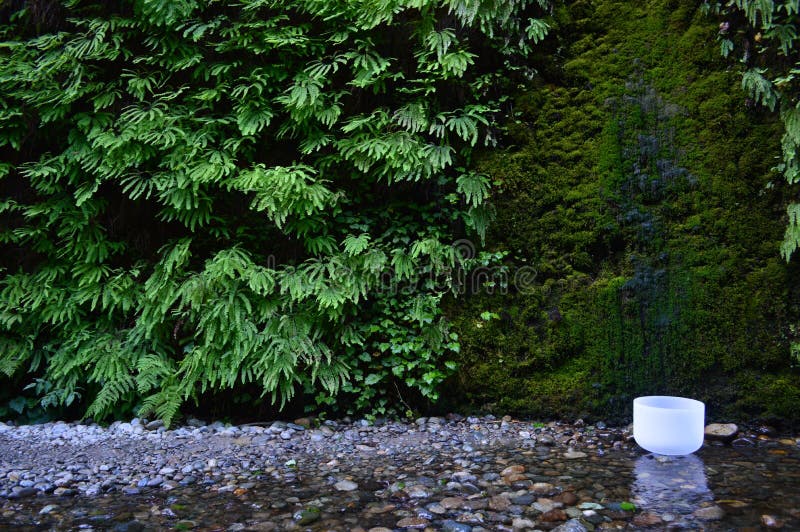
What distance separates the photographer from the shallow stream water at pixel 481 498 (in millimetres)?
2795

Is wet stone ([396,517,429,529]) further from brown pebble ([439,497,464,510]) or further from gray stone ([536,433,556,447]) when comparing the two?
gray stone ([536,433,556,447])

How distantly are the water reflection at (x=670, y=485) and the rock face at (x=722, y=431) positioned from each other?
1.29 ft

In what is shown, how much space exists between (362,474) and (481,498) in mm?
812

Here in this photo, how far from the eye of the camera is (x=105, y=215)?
4891 millimetres

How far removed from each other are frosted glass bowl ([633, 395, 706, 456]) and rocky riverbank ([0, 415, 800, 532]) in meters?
0.12

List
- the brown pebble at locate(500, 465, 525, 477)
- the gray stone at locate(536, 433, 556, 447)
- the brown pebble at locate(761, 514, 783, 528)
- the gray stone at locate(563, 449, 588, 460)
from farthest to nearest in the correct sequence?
the gray stone at locate(536, 433, 556, 447)
the gray stone at locate(563, 449, 588, 460)
the brown pebble at locate(500, 465, 525, 477)
the brown pebble at locate(761, 514, 783, 528)

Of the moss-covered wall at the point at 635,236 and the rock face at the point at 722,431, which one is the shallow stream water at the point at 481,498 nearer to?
the rock face at the point at 722,431

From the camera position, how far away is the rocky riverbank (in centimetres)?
286

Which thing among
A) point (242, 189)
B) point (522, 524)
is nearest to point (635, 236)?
point (522, 524)

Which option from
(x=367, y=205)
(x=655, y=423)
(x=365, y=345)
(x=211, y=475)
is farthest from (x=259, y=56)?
(x=655, y=423)

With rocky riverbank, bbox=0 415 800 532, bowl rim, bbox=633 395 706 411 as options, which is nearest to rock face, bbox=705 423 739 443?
rocky riverbank, bbox=0 415 800 532

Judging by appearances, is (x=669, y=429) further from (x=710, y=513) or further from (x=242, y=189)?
(x=242, y=189)

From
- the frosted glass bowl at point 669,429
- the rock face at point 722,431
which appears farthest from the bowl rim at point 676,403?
the rock face at point 722,431

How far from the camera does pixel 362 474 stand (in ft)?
11.4
